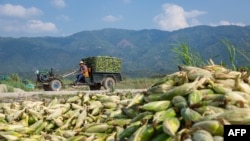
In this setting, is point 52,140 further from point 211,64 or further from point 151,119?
point 211,64

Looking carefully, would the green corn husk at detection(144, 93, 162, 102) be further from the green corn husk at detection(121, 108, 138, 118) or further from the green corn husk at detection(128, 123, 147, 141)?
the green corn husk at detection(128, 123, 147, 141)

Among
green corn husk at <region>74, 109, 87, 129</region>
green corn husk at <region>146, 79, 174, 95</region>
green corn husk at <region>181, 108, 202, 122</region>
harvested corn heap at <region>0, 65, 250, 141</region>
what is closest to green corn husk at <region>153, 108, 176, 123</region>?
harvested corn heap at <region>0, 65, 250, 141</region>

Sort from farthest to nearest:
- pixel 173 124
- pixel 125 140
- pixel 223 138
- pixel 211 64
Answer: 1. pixel 211 64
2. pixel 125 140
3. pixel 173 124
4. pixel 223 138

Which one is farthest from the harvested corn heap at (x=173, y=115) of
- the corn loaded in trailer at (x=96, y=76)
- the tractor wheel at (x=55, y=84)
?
the corn loaded in trailer at (x=96, y=76)

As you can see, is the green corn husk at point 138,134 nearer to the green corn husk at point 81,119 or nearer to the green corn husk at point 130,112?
the green corn husk at point 130,112

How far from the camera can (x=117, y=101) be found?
5.14 m

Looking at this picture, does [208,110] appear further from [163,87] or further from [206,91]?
[163,87]

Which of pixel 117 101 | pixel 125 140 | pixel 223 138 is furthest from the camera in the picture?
pixel 117 101

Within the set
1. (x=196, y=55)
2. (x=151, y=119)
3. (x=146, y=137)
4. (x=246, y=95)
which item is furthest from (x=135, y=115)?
(x=196, y=55)

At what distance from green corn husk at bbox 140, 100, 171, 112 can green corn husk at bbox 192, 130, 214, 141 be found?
0.64m

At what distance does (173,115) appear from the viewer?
322 cm

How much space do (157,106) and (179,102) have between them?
19cm

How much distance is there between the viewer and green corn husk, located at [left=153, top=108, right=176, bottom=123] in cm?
318

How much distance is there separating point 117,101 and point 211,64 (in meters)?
1.33
